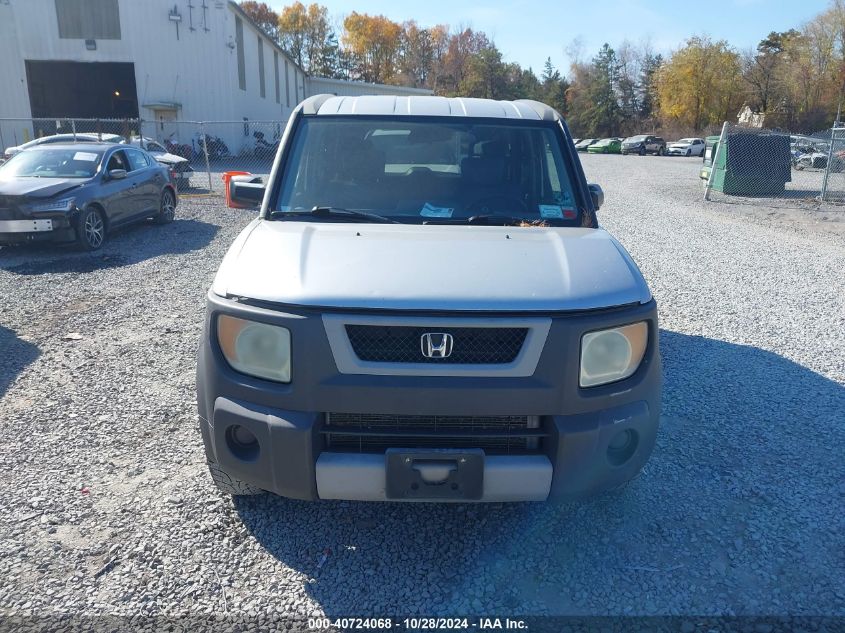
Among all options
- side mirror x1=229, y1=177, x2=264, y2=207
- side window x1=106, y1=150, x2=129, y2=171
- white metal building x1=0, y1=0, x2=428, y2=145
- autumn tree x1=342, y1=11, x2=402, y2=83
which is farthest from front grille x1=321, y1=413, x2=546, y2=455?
autumn tree x1=342, y1=11, x2=402, y2=83

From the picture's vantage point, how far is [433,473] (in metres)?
2.53

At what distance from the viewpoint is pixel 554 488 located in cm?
262

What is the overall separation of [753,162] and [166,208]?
16.0 m

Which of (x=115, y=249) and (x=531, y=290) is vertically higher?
(x=531, y=290)

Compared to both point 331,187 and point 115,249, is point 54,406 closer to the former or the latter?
point 331,187

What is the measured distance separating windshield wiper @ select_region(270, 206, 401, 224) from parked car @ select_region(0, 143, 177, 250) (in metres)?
7.47

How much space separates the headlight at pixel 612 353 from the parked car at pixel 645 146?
53.2m

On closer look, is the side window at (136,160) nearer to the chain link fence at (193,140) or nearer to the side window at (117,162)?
the side window at (117,162)

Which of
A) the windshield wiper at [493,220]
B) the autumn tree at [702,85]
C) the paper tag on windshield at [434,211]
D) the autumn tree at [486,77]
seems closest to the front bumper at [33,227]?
the paper tag on windshield at [434,211]

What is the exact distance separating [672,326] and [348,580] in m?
4.61

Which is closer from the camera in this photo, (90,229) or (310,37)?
(90,229)

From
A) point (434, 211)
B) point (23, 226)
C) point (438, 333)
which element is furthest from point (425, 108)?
point (23, 226)

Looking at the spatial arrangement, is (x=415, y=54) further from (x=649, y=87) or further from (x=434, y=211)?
(x=434, y=211)

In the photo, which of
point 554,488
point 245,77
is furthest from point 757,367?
point 245,77
